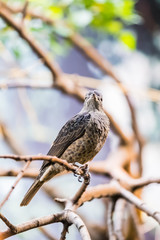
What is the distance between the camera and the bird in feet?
2.46

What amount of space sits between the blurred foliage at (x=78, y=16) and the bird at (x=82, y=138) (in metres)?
0.67

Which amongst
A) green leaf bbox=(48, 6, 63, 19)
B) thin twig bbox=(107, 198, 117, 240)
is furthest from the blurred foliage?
thin twig bbox=(107, 198, 117, 240)

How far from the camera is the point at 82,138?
825 millimetres

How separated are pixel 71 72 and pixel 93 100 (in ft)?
3.87

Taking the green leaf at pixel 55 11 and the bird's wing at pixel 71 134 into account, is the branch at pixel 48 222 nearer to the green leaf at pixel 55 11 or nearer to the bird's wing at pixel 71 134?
the bird's wing at pixel 71 134

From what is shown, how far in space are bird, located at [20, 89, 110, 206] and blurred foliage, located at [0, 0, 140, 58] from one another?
2.18 feet

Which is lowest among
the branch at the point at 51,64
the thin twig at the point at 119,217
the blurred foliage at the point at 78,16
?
the thin twig at the point at 119,217

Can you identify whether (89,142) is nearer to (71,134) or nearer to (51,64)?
(71,134)

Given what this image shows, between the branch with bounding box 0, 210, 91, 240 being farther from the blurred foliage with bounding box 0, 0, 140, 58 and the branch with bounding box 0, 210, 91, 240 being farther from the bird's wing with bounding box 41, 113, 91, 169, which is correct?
the blurred foliage with bounding box 0, 0, 140, 58

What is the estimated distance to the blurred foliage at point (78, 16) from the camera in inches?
55.0

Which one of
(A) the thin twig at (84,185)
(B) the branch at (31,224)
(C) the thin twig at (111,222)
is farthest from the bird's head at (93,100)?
(C) the thin twig at (111,222)

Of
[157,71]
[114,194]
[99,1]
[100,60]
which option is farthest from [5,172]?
[157,71]

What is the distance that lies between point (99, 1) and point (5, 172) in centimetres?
67

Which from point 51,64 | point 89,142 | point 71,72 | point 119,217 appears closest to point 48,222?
point 89,142
